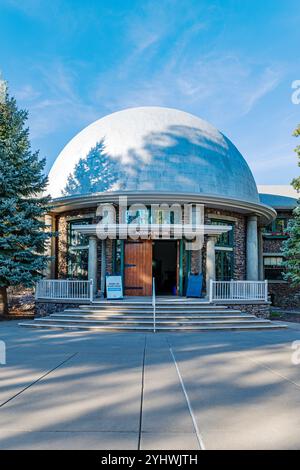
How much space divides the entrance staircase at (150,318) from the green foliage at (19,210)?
3152 mm

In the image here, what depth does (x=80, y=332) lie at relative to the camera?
10.1 metres

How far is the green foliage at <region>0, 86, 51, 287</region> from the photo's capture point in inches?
550

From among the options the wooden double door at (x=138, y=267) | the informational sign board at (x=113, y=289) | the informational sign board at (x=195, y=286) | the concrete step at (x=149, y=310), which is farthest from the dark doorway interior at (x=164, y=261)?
the concrete step at (x=149, y=310)

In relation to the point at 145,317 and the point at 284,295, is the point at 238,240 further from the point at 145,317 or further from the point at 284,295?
the point at 284,295

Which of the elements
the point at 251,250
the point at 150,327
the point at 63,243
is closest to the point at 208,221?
the point at 251,250

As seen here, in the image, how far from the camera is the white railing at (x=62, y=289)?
44.8 ft

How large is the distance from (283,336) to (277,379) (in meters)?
4.56

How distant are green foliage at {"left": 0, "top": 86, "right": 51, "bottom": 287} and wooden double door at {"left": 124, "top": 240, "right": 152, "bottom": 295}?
3.60 m

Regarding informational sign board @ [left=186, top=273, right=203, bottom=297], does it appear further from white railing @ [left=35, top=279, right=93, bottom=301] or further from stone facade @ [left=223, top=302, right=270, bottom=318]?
white railing @ [left=35, top=279, right=93, bottom=301]

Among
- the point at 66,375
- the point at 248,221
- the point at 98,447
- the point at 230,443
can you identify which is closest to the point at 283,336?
the point at 66,375

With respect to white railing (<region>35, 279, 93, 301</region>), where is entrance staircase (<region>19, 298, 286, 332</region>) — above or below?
below

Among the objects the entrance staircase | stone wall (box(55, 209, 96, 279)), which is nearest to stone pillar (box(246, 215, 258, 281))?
the entrance staircase

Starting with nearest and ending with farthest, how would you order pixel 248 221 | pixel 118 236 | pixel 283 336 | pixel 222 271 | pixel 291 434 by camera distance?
pixel 291 434 < pixel 283 336 < pixel 118 236 < pixel 222 271 < pixel 248 221

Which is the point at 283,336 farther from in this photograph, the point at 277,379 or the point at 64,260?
the point at 64,260
